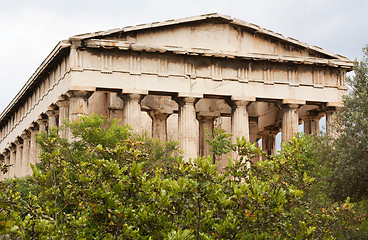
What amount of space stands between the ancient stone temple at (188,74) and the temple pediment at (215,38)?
5 cm

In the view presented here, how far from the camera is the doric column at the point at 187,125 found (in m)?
31.7

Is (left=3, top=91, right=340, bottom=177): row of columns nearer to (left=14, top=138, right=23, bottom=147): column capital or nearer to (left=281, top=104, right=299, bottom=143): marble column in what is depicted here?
(left=281, top=104, right=299, bottom=143): marble column

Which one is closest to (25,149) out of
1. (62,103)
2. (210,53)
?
(62,103)

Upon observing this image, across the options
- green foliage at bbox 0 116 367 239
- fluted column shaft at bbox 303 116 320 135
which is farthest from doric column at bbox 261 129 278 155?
green foliage at bbox 0 116 367 239

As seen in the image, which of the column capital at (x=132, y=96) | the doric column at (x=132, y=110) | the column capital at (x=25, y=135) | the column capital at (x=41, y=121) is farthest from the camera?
the column capital at (x=25, y=135)

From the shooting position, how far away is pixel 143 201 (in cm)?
1282

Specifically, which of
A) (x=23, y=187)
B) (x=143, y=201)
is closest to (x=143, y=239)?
(x=143, y=201)

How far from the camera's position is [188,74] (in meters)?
32.2

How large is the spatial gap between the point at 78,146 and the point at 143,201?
12853 millimetres

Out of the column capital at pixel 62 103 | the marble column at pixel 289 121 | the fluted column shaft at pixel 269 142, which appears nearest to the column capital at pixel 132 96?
the column capital at pixel 62 103

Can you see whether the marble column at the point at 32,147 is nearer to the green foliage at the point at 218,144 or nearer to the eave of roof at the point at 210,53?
the eave of roof at the point at 210,53

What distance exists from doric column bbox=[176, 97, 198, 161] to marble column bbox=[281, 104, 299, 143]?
16.5ft

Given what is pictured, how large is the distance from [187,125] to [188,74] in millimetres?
2616

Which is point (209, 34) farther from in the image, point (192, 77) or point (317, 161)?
point (317, 161)
